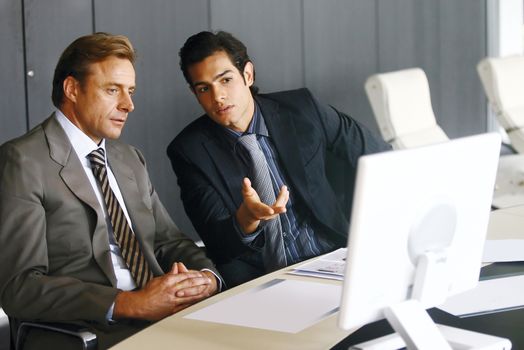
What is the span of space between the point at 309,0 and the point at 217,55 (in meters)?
3.31

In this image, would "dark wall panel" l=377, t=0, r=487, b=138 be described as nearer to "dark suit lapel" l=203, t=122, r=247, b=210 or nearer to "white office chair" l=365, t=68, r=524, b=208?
"white office chair" l=365, t=68, r=524, b=208

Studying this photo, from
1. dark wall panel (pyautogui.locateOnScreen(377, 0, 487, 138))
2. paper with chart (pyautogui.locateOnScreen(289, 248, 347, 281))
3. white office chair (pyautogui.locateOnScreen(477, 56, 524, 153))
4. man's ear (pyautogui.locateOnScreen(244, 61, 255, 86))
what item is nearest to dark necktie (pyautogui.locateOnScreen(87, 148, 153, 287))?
paper with chart (pyautogui.locateOnScreen(289, 248, 347, 281))

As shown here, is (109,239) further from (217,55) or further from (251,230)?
(217,55)

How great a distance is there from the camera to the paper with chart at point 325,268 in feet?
7.96

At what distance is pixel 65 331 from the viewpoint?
A: 226 centimetres

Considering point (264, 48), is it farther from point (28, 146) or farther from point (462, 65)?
point (28, 146)

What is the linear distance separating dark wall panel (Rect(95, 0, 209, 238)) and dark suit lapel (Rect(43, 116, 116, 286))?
101 inches

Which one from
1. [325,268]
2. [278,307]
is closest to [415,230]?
[278,307]

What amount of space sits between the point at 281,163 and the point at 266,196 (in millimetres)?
149

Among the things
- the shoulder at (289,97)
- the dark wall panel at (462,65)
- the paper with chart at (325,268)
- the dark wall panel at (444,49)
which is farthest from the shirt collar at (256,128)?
the dark wall panel at (462,65)

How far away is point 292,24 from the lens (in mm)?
6402

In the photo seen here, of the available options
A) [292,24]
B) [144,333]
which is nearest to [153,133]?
[292,24]

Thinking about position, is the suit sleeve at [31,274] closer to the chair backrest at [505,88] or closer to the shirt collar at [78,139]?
the shirt collar at [78,139]

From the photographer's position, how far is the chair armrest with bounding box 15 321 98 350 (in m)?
2.17
